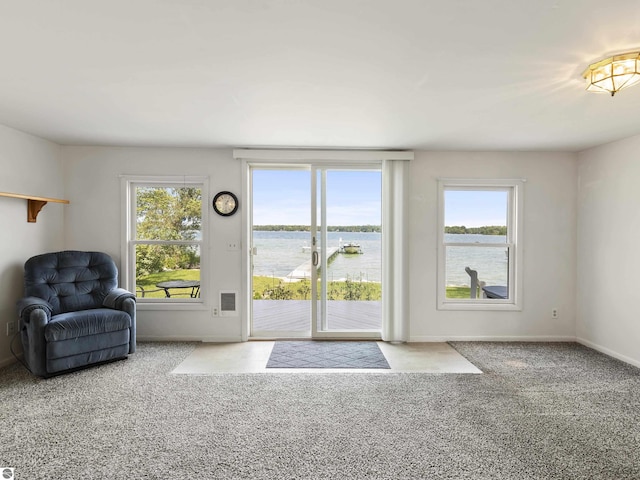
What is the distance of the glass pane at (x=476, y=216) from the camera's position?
15.6 feet

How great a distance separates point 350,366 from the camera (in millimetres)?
3752

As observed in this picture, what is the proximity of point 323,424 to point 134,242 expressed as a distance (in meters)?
3.26

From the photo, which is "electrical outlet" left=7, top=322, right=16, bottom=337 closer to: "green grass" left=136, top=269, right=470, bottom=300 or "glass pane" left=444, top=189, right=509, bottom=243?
"green grass" left=136, top=269, right=470, bottom=300

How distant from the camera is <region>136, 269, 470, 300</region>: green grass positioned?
185 inches

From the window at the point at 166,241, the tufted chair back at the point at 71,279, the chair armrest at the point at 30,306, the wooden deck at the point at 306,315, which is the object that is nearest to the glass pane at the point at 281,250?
the wooden deck at the point at 306,315

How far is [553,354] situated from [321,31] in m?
4.03

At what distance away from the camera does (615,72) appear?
2176 millimetres

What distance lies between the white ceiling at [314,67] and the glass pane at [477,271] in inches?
60.2

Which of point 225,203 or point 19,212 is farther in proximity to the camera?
point 225,203

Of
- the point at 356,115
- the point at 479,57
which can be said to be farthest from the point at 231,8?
the point at 356,115

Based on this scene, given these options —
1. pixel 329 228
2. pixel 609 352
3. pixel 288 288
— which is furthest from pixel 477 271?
pixel 288 288

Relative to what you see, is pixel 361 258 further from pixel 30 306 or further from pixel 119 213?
pixel 30 306

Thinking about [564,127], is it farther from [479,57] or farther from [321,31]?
[321,31]

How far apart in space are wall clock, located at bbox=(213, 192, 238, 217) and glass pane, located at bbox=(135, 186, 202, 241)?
0.24 m
